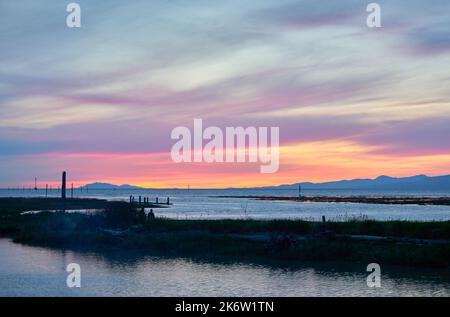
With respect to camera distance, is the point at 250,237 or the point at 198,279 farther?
the point at 250,237

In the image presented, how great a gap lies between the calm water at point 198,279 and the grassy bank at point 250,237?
1413mm

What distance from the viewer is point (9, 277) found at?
2283 cm

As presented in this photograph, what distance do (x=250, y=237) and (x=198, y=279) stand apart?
8797mm

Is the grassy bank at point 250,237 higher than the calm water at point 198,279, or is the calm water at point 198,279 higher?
the grassy bank at point 250,237

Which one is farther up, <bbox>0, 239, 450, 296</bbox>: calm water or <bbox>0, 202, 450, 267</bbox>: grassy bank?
<bbox>0, 202, 450, 267</bbox>: grassy bank

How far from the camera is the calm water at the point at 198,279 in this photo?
779 inches

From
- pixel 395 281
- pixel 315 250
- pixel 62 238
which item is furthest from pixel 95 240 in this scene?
pixel 395 281

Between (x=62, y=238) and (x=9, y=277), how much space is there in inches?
470

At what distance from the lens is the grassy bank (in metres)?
26.1

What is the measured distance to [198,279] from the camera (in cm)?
2238

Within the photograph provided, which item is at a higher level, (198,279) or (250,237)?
(250,237)

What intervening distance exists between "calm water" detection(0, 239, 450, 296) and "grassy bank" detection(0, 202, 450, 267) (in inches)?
55.6

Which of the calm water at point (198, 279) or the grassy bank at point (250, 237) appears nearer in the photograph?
the calm water at point (198, 279)
